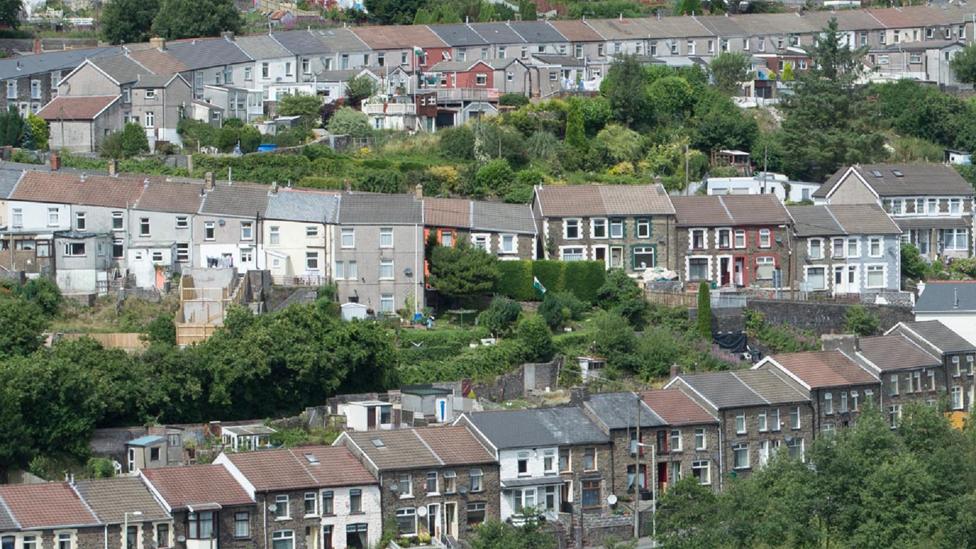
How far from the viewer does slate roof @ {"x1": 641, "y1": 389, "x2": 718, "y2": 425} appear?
Result: 82625 mm

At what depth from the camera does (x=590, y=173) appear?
10738 cm

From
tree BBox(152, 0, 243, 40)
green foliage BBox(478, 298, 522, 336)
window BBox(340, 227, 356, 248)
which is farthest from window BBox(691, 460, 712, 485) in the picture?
tree BBox(152, 0, 243, 40)

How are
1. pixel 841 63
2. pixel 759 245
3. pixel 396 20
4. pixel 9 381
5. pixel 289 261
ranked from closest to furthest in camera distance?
1. pixel 9 381
2. pixel 289 261
3. pixel 759 245
4. pixel 841 63
5. pixel 396 20

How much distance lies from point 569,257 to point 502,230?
9.51 ft

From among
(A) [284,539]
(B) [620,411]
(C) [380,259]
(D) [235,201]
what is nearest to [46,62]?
(D) [235,201]

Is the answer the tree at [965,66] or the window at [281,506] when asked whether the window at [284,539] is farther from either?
the tree at [965,66]

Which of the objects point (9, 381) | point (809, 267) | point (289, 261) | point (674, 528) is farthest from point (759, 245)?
point (9, 381)

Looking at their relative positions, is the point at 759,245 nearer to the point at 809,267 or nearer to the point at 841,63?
the point at 809,267

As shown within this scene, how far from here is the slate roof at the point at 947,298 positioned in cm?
9500

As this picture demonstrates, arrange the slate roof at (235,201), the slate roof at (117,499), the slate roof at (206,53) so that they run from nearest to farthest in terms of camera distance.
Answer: the slate roof at (117,499) < the slate roof at (235,201) < the slate roof at (206,53)

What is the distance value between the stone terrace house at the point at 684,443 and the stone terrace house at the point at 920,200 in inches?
931

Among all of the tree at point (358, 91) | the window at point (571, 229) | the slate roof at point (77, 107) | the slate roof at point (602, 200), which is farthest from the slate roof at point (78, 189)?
the tree at point (358, 91)

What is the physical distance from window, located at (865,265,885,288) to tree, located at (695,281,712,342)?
31.6 feet

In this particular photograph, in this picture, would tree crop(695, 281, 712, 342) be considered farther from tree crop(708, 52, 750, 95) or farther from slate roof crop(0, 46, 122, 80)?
slate roof crop(0, 46, 122, 80)
